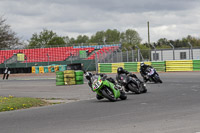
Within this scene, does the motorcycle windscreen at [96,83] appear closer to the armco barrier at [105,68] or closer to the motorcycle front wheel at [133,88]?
the motorcycle front wheel at [133,88]

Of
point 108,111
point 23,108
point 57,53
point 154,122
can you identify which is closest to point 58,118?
point 108,111

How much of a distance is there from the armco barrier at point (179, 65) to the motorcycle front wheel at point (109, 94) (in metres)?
20.3

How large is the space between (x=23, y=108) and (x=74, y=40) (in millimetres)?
116528

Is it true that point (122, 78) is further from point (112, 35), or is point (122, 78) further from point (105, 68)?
point (112, 35)

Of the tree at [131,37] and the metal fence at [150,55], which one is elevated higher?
the tree at [131,37]

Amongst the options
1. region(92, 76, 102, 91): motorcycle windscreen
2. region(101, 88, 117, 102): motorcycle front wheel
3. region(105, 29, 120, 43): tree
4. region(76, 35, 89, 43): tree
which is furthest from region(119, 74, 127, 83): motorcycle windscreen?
region(76, 35, 89, 43): tree

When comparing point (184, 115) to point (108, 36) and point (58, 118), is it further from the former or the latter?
point (108, 36)

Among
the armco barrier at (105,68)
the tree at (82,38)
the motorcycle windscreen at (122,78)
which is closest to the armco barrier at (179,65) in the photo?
the armco barrier at (105,68)

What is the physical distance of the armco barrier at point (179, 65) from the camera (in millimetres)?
31603

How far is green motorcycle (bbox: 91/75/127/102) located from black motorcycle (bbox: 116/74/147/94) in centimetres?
185

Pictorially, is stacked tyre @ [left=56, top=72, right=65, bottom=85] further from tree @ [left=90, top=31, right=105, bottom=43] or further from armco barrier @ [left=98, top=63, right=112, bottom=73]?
tree @ [left=90, top=31, right=105, bottom=43]

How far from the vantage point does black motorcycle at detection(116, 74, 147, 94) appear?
1448cm

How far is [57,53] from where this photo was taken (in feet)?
176

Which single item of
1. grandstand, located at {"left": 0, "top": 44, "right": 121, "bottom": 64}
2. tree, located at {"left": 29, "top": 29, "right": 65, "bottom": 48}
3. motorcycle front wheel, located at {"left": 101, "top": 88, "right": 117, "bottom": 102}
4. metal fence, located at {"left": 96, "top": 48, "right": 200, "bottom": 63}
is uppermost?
tree, located at {"left": 29, "top": 29, "right": 65, "bottom": 48}
